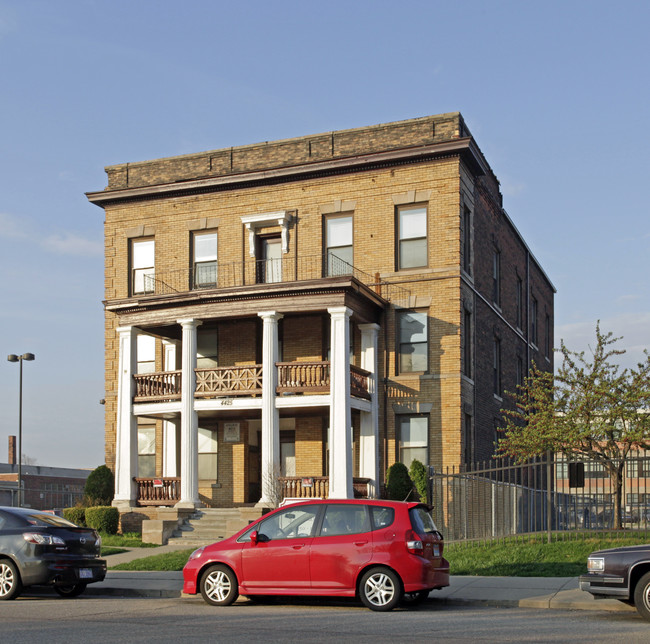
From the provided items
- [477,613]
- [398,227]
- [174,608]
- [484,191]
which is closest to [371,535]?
[477,613]

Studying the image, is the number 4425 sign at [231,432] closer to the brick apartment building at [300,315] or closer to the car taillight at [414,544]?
the brick apartment building at [300,315]

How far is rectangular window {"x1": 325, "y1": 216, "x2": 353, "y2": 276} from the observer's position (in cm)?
2928

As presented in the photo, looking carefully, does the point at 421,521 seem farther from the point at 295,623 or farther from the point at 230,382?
the point at 230,382

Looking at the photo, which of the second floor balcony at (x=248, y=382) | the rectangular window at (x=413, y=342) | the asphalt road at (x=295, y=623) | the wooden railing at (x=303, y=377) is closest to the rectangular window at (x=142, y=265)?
the second floor balcony at (x=248, y=382)

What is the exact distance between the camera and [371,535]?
13.4m

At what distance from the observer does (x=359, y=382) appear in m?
27.3

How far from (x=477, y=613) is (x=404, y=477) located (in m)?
12.6

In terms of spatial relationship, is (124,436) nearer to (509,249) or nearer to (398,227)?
(398,227)

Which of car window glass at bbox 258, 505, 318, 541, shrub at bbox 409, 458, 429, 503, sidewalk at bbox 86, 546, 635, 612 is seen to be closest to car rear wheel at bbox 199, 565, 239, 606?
car window glass at bbox 258, 505, 318, 541

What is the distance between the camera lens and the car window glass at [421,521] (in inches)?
533

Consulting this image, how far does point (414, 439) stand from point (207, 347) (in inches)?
289

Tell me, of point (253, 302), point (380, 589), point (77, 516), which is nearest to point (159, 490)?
point (77, 516)

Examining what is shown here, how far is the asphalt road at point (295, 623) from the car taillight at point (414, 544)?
2.76 feet

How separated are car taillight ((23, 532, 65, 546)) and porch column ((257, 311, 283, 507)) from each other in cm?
1090
